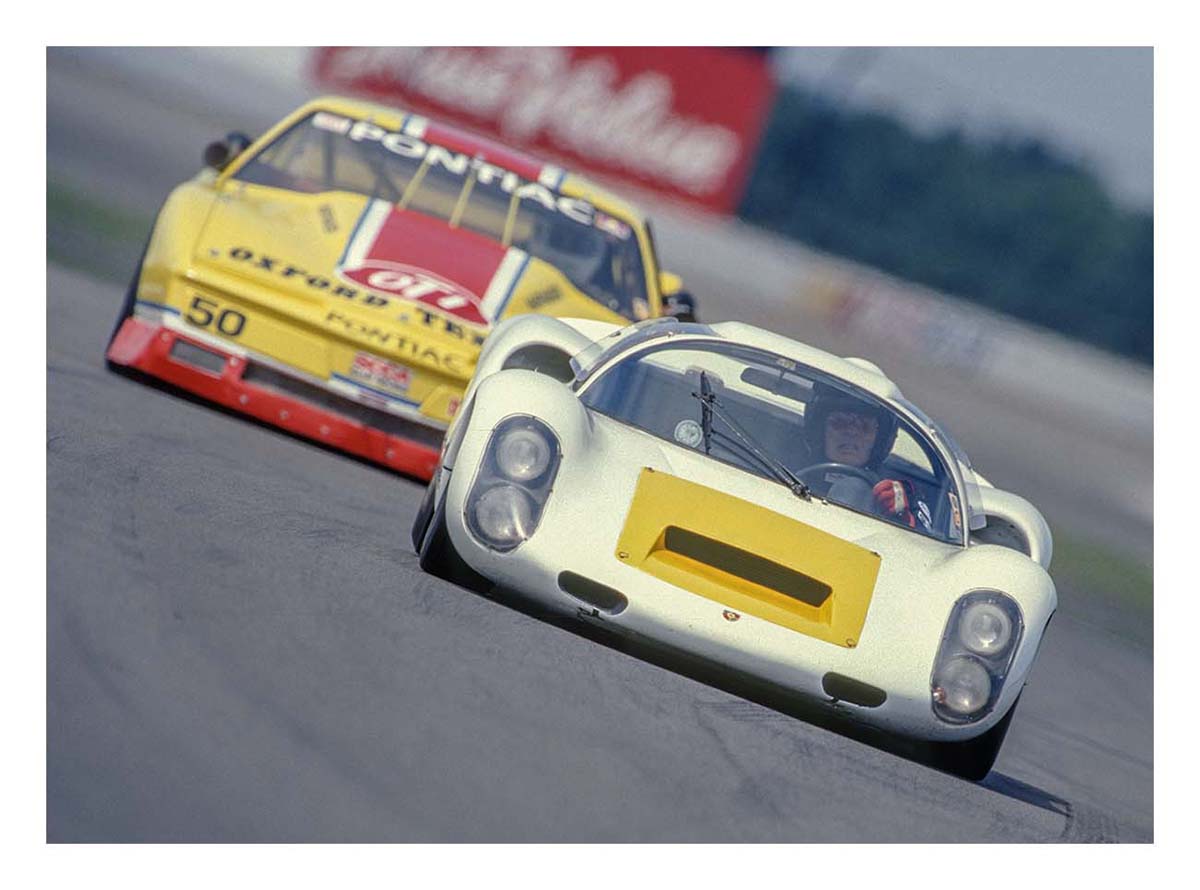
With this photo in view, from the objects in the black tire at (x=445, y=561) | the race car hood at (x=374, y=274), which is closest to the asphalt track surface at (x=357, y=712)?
the black tire at (x=445, y=561)

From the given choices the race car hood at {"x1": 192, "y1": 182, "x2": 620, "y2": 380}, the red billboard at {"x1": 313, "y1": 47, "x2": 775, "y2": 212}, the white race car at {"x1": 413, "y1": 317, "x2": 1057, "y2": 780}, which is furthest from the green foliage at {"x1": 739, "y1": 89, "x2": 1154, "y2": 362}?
the white race car at {"x1": 413, "y1": 317, "x2": 1057, "y2": 780}

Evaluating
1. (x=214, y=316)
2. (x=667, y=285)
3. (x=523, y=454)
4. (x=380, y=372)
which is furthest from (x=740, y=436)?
(x=667, y=285)

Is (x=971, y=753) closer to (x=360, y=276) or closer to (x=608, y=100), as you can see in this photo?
(x=360, y=276)

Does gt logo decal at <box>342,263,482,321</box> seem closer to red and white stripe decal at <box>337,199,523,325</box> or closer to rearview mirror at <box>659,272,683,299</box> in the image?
red and white stripe decal at <box>337,199,523,325</box>

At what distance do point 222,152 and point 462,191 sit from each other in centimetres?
110

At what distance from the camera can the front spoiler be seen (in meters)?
7.43

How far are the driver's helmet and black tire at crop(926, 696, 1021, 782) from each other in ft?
3.13

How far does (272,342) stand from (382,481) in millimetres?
684

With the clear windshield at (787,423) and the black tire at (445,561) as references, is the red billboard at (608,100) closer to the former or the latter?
the clear windshield at (787,423)

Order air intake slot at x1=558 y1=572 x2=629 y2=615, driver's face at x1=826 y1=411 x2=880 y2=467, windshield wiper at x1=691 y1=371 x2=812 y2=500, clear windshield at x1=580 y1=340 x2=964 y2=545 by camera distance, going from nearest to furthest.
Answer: air intake slot at x1=558 y1=572 x2=629 y2=615
windshield wiper at x1=691 y1=371 x2=812 y2=500
clear windshield at x1=580 y1=340 x2=964 y2=545
driver's face at x1=826 y1=411 x2=880 y2=467

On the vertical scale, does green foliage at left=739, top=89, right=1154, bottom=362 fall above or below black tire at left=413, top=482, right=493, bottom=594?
above

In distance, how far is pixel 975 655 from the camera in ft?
17.7

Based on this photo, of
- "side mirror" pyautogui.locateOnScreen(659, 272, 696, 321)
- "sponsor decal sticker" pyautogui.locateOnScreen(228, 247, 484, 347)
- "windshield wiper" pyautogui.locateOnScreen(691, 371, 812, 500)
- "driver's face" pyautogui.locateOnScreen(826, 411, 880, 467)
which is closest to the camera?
"windshield wiper" pyautogui.locateOnScreen(691, 371, 812, 500)
